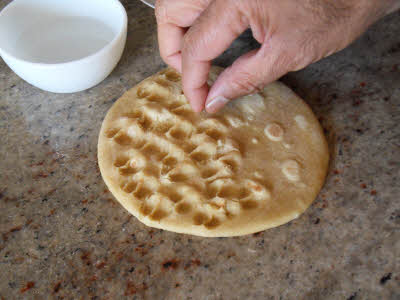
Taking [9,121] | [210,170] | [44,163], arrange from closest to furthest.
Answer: [210,170]
[44,163]
[9,121]

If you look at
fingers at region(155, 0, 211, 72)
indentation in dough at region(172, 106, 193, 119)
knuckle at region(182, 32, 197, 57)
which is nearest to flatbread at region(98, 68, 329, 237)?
indentation in dough at region(172, 106, 193, 119)

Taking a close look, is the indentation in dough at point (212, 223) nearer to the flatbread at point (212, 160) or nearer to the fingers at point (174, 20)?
the flatbread at point (212, 160)

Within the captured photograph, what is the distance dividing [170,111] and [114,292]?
1.78 ft

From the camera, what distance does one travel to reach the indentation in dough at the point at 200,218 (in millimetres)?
1077

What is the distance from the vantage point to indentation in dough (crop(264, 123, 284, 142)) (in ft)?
3.99

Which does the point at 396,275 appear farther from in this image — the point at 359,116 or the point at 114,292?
the point at 114,292

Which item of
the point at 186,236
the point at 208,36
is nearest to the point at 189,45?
the point at 208,36

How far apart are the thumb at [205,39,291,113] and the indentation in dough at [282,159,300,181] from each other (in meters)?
0.23

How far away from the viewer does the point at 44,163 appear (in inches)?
49.6

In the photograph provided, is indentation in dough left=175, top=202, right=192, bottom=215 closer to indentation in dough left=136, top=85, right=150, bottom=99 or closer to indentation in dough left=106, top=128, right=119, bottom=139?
indentation in dough left=106, top=128, right=119, bottom=139

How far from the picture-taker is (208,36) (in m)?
1.00

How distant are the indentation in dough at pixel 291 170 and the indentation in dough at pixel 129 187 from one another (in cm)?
42

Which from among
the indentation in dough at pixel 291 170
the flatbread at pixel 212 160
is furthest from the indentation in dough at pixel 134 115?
the indentation in dough at pixel 291 170

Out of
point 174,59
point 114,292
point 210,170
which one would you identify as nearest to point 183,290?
point 114,292
